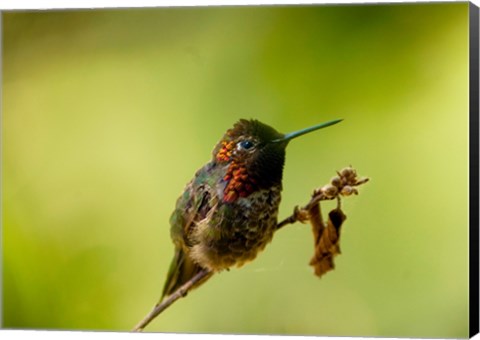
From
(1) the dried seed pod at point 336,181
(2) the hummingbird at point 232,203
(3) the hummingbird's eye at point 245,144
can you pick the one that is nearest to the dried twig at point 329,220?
(1) the dried seed pod at point 336,181

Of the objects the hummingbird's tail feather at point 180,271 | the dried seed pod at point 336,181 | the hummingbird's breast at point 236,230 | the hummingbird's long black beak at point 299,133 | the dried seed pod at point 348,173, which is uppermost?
the hummingbird's long black beak at point 299,133

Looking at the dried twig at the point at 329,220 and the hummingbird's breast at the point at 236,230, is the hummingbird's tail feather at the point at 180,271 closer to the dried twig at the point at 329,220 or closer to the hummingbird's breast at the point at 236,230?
the hummingbird's breast at the point at 236,230

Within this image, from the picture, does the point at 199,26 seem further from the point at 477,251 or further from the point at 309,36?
the point at 477,251

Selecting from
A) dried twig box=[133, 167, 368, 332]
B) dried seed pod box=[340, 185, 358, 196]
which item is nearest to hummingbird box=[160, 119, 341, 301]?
dried twig box=[133, 167, 368, 332]

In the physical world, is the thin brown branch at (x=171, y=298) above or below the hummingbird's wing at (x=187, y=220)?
below

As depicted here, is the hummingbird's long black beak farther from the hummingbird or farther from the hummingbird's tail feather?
the hummingbird's tail feather

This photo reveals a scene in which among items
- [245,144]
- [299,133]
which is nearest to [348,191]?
[299,133]

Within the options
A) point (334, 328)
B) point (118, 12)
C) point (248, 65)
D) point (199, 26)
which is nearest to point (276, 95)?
point (248, 65)
